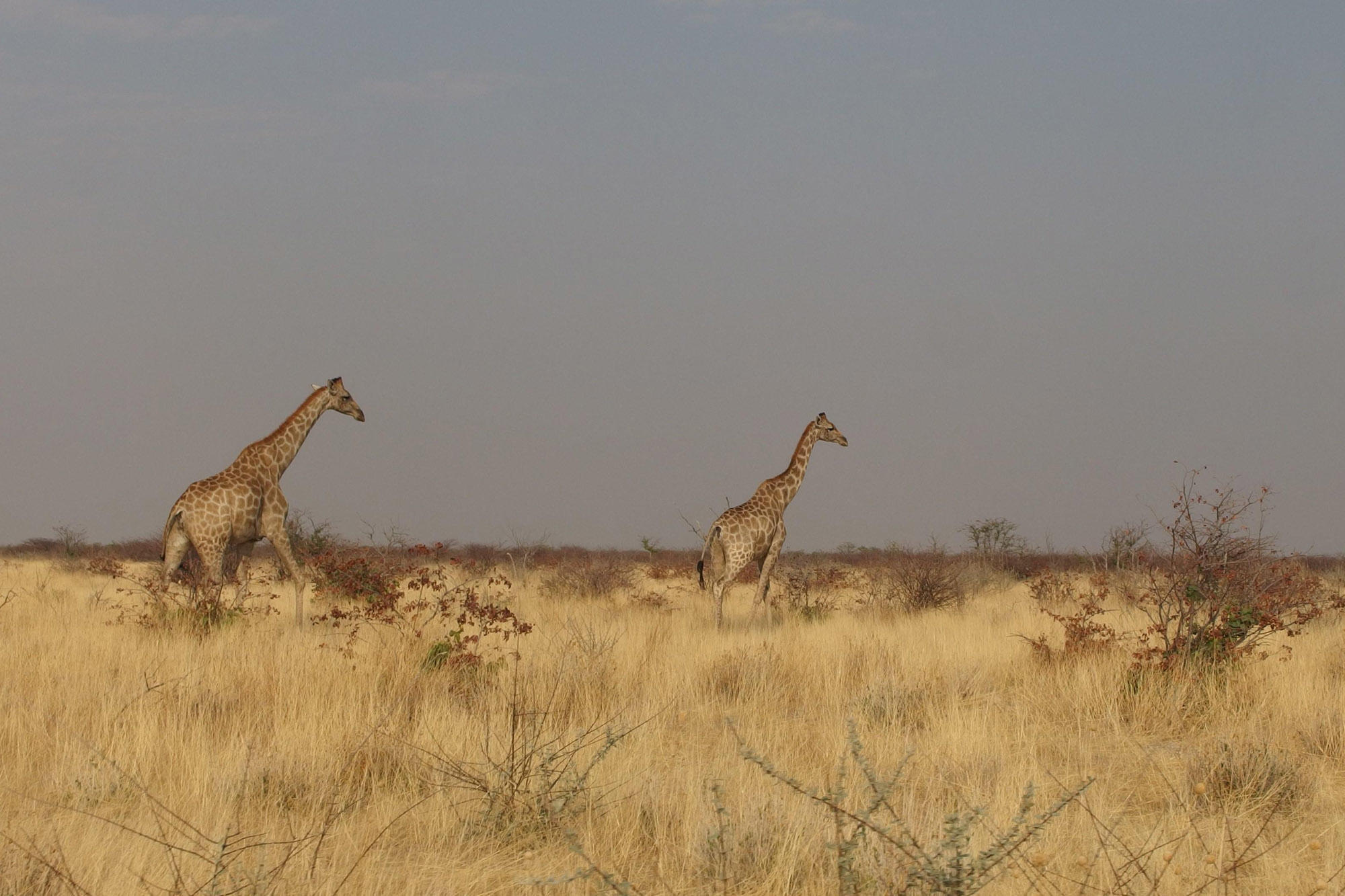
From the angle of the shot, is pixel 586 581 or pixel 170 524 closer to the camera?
pixel 170 524

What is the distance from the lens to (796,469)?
14.9 metres

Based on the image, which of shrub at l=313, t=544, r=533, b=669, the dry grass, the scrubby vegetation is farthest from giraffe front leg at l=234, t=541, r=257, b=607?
the dry grass

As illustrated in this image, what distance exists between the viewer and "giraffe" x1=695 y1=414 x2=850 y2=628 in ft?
44.0

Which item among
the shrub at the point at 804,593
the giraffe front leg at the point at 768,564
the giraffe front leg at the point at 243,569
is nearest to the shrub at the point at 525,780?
the giraffe front leg at the point at 243,569

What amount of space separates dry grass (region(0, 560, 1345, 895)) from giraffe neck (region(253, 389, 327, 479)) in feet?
10.3

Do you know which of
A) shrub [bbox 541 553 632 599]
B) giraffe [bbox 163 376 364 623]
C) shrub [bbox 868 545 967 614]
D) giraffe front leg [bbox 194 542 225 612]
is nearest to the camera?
giraffe front leg [bbox 194 542 225 612]

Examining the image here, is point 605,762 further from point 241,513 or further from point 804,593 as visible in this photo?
point 804,593

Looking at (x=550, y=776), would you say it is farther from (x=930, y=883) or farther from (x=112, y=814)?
(x=930, y=883)

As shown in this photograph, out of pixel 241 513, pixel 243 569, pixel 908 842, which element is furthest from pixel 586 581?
pixel 908 842

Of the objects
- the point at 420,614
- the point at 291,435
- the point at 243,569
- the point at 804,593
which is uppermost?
the point at 291,435

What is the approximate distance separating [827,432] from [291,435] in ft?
22.3

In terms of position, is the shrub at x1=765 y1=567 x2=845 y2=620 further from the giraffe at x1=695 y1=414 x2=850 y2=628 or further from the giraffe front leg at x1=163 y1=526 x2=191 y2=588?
the giraffe front leg at x1=163 y1=526 x2=191 y2=588

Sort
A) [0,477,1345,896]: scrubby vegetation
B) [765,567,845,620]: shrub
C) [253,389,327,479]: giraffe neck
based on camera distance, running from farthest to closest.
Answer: [765,567,845,620]: shrub → [253,389,327,479]: giraffe neck → [0,477,1345,896]: scrubby vegetation

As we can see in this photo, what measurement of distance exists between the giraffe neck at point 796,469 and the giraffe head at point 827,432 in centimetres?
6
